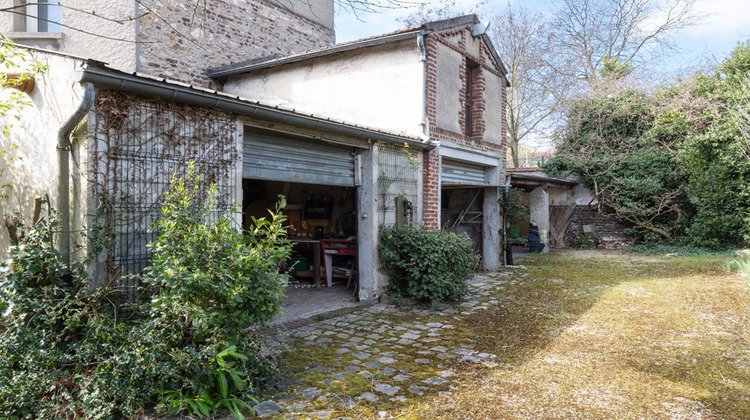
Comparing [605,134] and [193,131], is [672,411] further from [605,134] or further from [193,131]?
[605,134]

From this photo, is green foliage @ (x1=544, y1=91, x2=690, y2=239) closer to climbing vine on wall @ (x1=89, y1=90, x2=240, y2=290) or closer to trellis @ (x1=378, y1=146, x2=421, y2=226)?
trellis @ (x1=378, y1=146, x2=421, y2=226)

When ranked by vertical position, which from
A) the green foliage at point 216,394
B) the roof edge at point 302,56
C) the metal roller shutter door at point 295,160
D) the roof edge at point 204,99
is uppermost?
the roof edge at point 302,56

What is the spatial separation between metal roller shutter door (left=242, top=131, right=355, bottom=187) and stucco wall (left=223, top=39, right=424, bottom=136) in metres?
1.56

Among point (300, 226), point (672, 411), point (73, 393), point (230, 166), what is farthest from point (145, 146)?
point (300, 226)

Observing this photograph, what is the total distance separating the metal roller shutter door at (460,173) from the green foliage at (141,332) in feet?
19.6

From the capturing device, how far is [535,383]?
154 inches

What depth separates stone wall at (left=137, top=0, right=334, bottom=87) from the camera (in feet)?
30.4

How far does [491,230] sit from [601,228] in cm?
741

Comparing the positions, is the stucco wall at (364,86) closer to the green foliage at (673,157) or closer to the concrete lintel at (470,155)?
the concrete lintel at (470,155)

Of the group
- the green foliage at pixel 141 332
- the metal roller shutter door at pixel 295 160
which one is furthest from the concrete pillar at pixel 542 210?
the green foliage at pixel 141 332

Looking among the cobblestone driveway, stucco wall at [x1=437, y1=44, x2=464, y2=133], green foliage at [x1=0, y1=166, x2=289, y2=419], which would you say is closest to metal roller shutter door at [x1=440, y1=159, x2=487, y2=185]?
stucco wall at [x1=437, y1=44, x2=464, y2=133]

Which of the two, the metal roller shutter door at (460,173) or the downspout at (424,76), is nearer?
the downspout at (424,76)

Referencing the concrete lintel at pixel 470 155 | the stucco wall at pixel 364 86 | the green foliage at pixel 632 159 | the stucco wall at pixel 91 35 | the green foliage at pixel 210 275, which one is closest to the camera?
the green foliage at pixel 210 275

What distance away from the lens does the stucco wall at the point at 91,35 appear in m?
8.12
